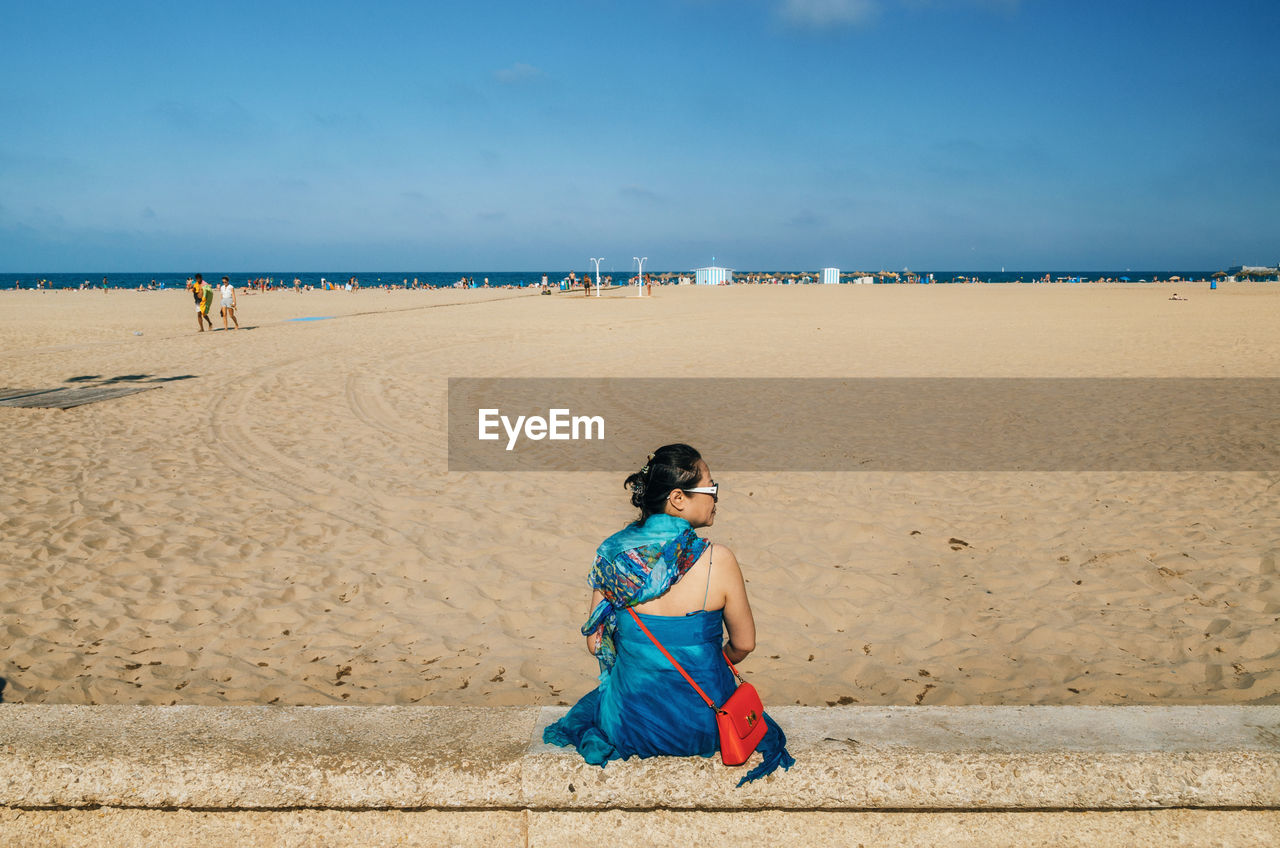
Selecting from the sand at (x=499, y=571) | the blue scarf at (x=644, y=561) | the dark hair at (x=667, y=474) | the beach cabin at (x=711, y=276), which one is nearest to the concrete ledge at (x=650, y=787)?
the blue scarf at (x=644, y=561)

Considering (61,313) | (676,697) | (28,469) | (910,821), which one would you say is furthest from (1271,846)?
(61,313)

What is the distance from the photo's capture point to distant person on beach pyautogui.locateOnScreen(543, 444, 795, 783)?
251 centimetres

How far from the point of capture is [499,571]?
572 cm

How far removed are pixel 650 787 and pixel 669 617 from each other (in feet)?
1.93

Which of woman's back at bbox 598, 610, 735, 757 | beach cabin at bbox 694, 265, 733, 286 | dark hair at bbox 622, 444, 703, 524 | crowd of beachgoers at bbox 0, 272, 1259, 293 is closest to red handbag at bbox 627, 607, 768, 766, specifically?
woman's back at bbox 598, 610, 735, 757

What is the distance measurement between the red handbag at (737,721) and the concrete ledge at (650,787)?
14 centimetres

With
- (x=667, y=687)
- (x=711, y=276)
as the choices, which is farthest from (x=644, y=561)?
(x=711, y=276)

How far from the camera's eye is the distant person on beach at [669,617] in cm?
251

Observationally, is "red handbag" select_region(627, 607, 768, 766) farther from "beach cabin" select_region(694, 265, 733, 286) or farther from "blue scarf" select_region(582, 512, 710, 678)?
"beach cabin" select_region(694, 265, 733, 286)

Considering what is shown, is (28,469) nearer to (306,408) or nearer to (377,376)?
(306,408)

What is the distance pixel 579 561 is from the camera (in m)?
5.93

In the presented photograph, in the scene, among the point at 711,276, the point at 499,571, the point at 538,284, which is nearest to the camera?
the point at 499,571

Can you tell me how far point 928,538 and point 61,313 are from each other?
132 ft

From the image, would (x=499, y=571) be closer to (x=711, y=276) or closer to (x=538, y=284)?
(x=711, y=276)
